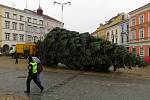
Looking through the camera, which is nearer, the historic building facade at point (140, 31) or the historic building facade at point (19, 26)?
the historic building facade at point (140, 31)

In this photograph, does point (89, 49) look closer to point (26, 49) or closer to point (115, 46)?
point (115, 46)

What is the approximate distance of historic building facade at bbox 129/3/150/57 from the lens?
2564 inches

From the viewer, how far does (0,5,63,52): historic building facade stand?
83000 mm

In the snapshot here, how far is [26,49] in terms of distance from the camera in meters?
57.4

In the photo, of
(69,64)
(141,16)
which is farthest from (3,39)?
(69,64)

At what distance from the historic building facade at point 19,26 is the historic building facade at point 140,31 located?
21.2 meters

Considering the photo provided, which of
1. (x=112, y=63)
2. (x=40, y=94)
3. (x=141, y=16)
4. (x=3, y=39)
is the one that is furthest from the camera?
(x=3, y=39)

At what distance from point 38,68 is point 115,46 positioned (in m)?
18.6

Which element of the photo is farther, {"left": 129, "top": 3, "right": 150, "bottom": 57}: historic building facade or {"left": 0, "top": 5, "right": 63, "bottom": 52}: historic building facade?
{"left": 0, "top": 5, "right": 63, "bottom": 52}: historic building facade

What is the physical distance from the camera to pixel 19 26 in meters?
89.6

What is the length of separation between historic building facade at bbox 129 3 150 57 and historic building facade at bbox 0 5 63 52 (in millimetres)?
21231

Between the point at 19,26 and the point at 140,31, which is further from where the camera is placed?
the point at 19,26

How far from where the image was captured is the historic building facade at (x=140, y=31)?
214 ft

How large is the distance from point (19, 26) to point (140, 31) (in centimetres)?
3500
